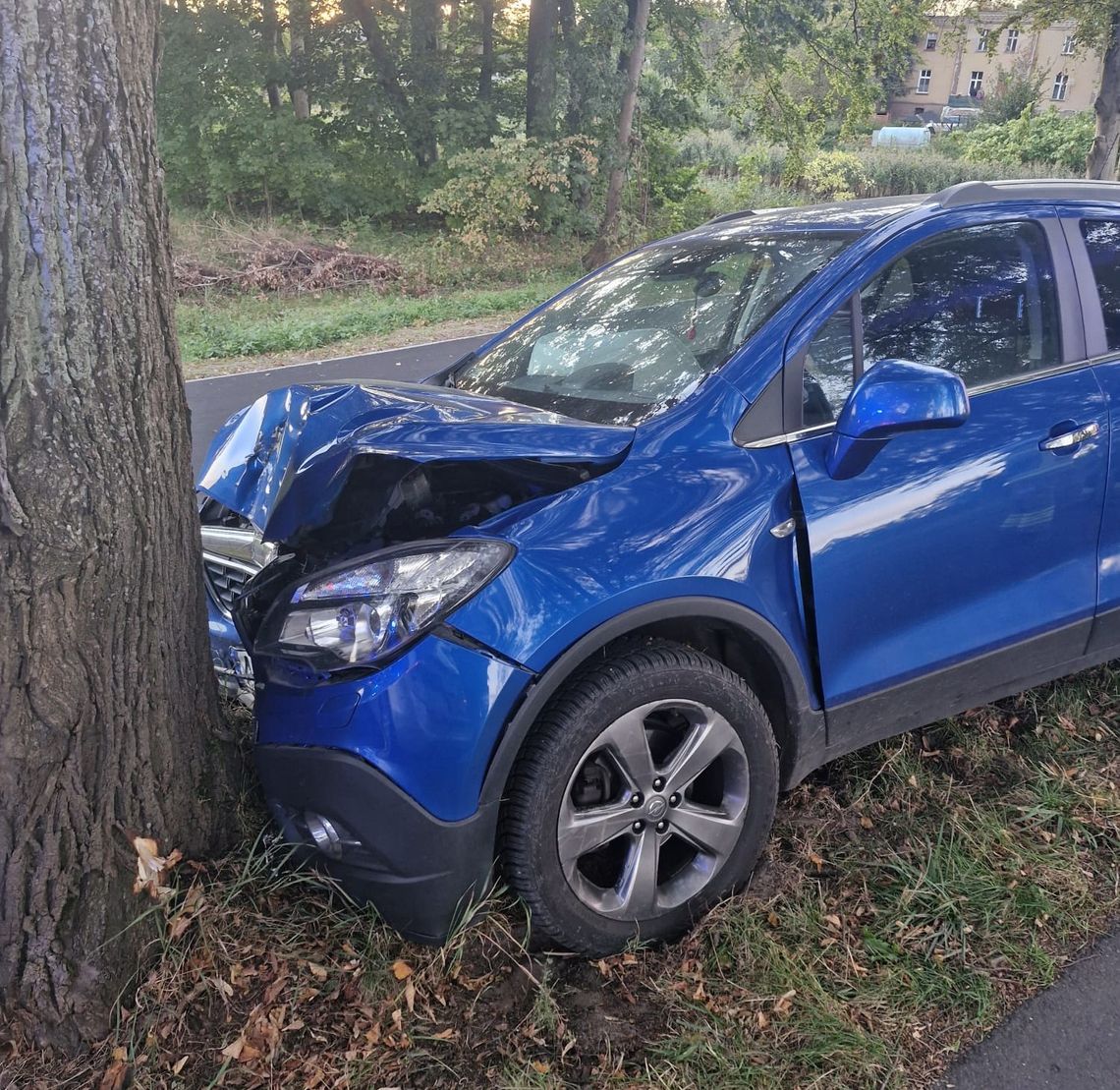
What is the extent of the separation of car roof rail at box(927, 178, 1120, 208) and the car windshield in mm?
400

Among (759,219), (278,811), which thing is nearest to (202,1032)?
(278,811)

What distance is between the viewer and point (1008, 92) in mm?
49688

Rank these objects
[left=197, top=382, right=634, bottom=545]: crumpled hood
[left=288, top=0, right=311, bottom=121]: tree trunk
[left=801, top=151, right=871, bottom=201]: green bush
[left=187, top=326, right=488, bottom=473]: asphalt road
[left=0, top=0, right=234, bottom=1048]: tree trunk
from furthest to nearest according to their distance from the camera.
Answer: [left=801, top=151, right=871, bottom=201]: green bush → [left=288, top=0, right=311, bottom=121]: tree trunk → [left=187, top=326, right=488, bottom=473]: asphalt road → [left=197, top=382, right=634, bottom=545]: crumpled hood → [left=0, top=0, right=234, bottom=1048]: tree trunk

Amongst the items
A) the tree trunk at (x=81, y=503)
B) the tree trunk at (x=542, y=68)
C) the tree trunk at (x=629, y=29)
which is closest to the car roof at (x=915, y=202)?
the tree trunk at (x=81, y=503)

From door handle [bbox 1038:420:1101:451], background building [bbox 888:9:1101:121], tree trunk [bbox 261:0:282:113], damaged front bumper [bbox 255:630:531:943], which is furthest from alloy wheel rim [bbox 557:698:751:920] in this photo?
background building [bbox 888:9:1101:121]

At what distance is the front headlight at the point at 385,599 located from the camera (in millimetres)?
2139

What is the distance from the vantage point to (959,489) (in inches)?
108

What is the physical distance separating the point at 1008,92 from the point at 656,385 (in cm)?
5654

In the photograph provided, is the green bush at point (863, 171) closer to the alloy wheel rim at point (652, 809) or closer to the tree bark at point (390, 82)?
the tree bark at point (390, 82)

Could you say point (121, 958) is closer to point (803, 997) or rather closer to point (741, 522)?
point (803, 997)

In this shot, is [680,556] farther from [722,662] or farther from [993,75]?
[993,75]

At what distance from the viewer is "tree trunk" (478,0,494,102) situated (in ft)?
73.7

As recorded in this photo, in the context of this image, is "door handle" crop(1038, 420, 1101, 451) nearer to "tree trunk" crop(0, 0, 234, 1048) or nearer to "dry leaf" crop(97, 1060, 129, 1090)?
"tree trunk" crop(0, 0, 234, 1048)

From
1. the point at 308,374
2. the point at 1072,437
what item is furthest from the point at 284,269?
the point at 1072,437
